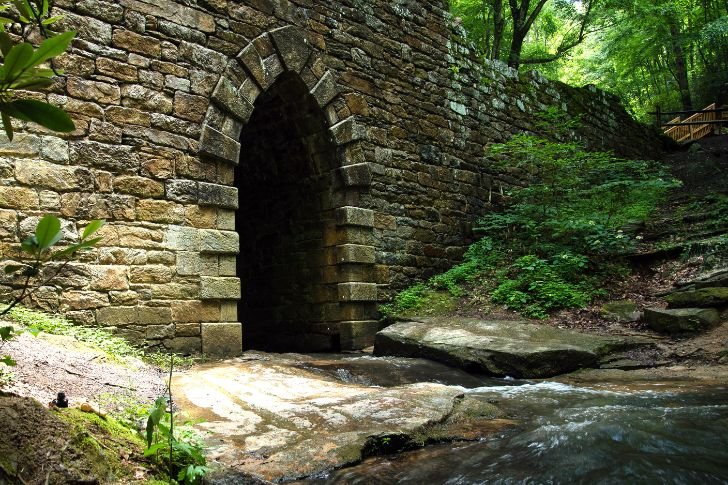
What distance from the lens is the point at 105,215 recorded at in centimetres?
528

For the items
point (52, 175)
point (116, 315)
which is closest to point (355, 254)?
point (116, 315)

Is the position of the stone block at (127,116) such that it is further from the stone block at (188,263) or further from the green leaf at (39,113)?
the green leaf at (39,113)

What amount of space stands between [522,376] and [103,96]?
5.10 meters

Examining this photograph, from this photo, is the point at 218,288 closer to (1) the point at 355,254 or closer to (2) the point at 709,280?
(1) the point at 355,254

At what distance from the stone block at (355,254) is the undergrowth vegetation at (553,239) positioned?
2.50 feet

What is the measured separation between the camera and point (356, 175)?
25.0 feet

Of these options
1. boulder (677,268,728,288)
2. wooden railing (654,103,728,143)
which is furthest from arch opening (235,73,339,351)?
wooden railing (654,103,728,143)

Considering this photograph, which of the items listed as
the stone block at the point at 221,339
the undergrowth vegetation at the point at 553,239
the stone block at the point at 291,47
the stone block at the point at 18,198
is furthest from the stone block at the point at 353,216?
the stone block at the point at 18,198

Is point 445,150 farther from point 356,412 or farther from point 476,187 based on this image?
point 356,412

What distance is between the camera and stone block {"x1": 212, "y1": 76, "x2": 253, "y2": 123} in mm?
6199

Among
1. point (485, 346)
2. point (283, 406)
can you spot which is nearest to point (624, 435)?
point (283, 406)

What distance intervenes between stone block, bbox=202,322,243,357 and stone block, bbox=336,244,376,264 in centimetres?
192

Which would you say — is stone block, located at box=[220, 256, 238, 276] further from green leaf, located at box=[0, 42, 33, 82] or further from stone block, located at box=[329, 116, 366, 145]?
green leaf, located at box=[0, 42, 33, 82]

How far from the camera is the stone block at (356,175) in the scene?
24.8ft
